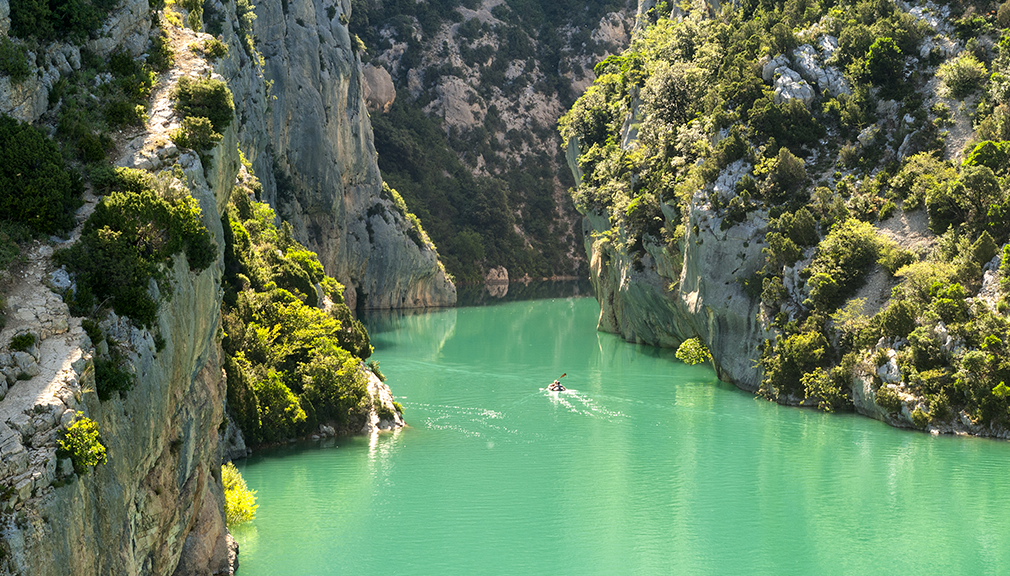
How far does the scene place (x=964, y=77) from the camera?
165 feet

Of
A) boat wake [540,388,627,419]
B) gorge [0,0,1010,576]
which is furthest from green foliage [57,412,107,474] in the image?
Result: boat wake [540,388,627,419]

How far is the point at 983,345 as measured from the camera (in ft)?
129

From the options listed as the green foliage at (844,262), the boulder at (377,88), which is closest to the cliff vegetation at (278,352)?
the green foliage at (844,262)

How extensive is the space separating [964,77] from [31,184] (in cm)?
5085

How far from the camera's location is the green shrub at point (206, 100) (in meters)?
20.8

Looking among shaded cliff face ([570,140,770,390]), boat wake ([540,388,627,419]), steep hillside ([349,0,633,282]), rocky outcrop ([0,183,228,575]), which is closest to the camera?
rocky outcrop ([0,183,228,575])

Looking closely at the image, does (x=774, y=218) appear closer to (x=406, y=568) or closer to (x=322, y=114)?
(x=406, y=568)

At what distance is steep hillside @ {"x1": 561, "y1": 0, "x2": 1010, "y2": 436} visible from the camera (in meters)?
42.1

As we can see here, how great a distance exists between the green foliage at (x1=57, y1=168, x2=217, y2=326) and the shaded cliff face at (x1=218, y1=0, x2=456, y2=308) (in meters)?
44.5

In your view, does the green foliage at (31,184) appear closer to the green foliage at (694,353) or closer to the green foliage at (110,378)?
the green foliage at (110,378)

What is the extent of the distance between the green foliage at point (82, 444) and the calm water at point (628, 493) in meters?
11.2

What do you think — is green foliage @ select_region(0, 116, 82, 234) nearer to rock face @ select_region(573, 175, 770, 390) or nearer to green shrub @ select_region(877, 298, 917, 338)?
green shrub @ select_region(877, 298, 917, 338)

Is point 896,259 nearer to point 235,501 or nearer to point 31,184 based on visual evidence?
point 235,501

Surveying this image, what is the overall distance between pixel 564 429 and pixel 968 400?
19.4 meters
